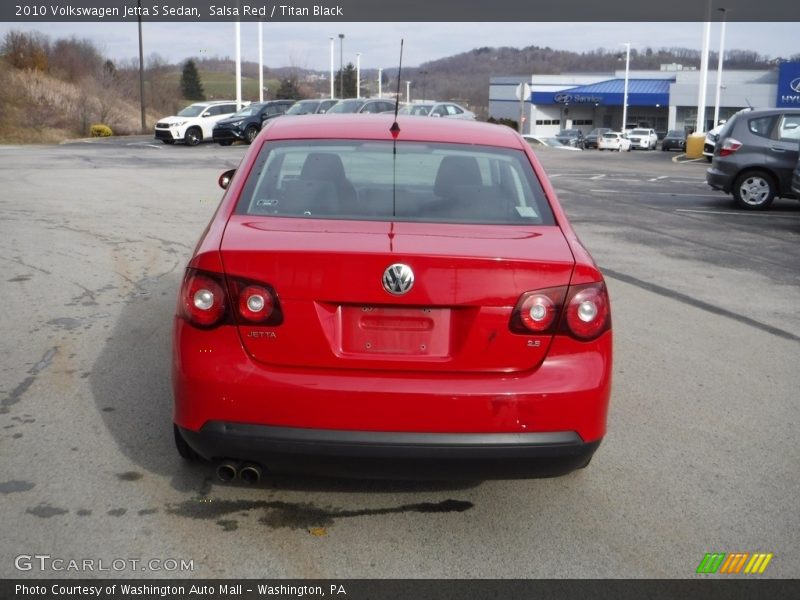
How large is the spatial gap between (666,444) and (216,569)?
8.27 ft

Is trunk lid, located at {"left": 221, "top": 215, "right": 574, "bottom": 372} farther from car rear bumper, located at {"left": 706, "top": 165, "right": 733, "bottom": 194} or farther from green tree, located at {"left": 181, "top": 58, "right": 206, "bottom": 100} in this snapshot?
green tree, located at {"left": 181, "top": 58, "right": 206, "bottom": 100}

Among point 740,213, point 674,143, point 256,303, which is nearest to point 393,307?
point 256,303

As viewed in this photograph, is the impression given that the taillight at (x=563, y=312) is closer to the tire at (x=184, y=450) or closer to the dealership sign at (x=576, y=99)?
the tire at (x=184, y=450)

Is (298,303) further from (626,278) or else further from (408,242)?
(626,278)

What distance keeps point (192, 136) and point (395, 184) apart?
112 feet

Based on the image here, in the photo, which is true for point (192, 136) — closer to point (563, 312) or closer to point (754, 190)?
point (754, 190)

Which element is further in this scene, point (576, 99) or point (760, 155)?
point (576, 99)

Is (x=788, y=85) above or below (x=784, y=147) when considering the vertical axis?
above

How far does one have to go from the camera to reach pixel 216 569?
11.2ft

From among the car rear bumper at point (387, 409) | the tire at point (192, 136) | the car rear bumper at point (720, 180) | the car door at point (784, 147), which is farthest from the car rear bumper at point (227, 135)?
the car rear bumper at point (387, 409)

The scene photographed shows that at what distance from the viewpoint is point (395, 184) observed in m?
4.29

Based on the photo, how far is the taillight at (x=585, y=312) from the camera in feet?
11.7

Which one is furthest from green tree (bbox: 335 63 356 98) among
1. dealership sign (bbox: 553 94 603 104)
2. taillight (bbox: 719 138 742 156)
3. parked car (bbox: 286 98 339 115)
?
taillight (bbox: 719 138 742 156)
